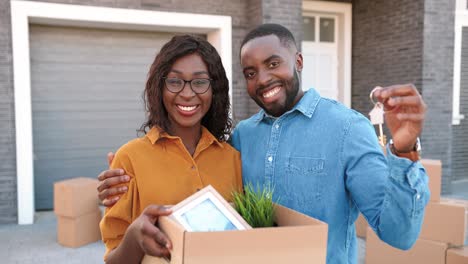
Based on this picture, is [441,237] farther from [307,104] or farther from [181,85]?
[181,85]

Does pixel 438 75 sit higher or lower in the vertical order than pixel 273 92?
higher

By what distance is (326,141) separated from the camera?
5.24 feet

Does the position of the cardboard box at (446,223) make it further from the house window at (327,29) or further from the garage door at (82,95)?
the house window at (327,29)

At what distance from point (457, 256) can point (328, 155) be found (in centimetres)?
268

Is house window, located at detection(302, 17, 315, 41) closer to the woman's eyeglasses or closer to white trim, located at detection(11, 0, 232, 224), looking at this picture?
white trim, located at detection(11, 0, 232, 224)

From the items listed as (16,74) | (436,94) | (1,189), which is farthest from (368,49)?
(1,189)

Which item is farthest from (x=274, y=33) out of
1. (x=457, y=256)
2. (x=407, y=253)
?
(x=407, y=253)

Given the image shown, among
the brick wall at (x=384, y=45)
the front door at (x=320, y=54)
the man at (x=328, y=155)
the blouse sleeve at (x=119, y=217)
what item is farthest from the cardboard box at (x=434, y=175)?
the front door at (x=320, y=54)

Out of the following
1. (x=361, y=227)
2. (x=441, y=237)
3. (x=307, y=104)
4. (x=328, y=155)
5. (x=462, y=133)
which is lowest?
(x=361, y=227)

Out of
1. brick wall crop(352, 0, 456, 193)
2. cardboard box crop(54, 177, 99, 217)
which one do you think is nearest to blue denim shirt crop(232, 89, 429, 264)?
cardboard box crop(54, 177, 99, 217)

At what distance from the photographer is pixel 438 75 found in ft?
23.7

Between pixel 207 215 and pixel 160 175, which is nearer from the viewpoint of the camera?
pixel 207 215

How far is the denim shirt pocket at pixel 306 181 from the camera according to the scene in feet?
5.21

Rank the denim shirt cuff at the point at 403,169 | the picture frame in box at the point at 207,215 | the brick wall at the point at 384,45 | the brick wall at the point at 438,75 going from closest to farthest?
the picture frame in box at the point at 207,215 < the denim shirt cuff at the point at 403,169 < the brick wall at the point at 438,75 < the brick wall at the point at 384,45
